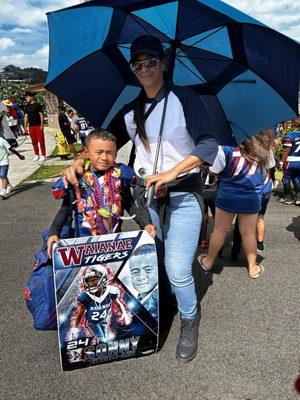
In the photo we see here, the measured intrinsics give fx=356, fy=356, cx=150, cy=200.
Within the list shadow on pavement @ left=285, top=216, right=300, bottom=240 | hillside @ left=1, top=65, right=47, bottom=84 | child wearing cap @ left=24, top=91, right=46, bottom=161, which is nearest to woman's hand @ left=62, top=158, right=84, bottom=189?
shadow on pavement @ left=285, top=216, right=300, bottom=240

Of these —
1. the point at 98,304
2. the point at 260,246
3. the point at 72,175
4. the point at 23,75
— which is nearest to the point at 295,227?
the point at 260,246

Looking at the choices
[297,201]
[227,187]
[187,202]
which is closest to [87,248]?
[187,202]

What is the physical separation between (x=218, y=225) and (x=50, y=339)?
1851 mm

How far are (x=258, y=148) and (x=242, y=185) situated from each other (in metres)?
0.36

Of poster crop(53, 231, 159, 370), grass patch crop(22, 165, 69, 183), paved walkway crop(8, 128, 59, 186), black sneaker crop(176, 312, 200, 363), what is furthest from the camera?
paved walkway crop(8, 128, 59, 186)

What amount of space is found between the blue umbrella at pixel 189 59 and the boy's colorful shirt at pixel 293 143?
12.2 ft

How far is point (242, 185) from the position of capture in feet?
10.8

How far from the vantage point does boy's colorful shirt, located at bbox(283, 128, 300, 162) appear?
565 centimetres

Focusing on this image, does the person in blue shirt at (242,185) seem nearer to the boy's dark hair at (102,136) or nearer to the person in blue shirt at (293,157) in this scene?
the boy's dark hair at (102,136)

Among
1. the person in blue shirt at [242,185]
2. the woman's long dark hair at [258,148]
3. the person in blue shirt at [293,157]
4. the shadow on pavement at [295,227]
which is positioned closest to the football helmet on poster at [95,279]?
the person in blue shirt at [242,185]

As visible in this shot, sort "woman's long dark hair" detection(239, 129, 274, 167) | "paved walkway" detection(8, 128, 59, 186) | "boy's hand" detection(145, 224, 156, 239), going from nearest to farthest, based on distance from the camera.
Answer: "boy's hand" detection(145, 224, 156, 239) → "woman's long dark hair" detection(239, 129, 274, 167) → "paved walkway" detection(8, 128, 59, 186)

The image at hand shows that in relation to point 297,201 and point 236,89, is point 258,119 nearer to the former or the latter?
point 236,89

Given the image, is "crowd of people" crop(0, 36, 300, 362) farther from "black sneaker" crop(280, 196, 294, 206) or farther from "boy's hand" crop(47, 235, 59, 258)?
"black sneaker" crop(280, 196, 294, 206)

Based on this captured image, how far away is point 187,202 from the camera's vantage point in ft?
7.50
